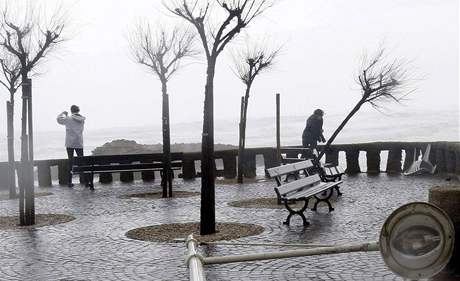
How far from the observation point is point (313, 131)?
61.7 feet

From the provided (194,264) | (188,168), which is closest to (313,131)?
(188,168)

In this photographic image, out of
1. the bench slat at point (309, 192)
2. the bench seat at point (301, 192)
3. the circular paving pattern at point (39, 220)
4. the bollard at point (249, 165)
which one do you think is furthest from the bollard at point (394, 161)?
the circular paving pattern at point (39, 220)

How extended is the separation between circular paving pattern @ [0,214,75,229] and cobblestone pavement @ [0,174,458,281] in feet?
0.93

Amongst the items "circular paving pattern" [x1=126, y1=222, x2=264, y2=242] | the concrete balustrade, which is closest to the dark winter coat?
the concrete balustrade

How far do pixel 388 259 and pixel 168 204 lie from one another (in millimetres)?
9862

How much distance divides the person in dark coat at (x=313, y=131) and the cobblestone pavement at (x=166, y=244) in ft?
9.59

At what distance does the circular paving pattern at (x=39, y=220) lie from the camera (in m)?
11.1

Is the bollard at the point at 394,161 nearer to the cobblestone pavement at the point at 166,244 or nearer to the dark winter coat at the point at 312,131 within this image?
the dark winter coat at the point at 312,131

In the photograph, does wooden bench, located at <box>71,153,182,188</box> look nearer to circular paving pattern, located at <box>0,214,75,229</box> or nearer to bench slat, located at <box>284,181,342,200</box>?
circular paving pattern, located at <box>0,214,75,229</box>

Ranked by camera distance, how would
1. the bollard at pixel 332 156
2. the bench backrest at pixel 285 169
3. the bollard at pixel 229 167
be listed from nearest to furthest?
the bench backrest at pixel 285 169
the bollard at pixel 229 167
the bollard at pixel 332 156

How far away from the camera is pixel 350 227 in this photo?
966cm

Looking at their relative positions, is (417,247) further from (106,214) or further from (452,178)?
(452,178)

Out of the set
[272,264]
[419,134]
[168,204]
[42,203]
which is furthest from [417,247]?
[419,134]

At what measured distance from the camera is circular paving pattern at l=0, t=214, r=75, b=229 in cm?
1105
